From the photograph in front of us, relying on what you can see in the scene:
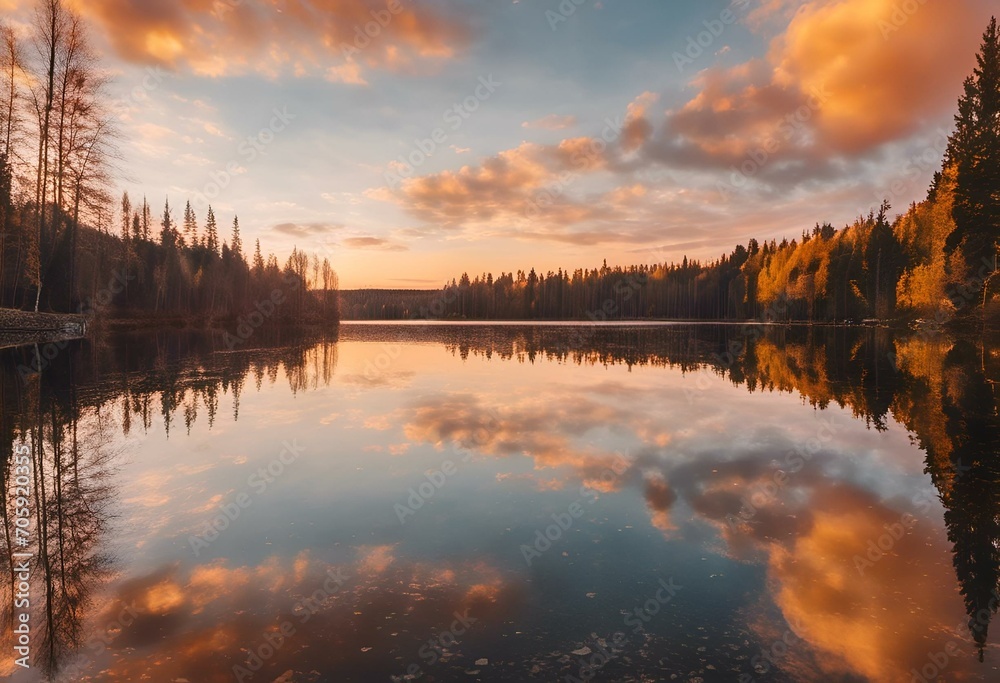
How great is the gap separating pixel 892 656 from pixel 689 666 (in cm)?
186

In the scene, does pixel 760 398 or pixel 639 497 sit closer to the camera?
pixel 639 497

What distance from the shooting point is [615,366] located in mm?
27375

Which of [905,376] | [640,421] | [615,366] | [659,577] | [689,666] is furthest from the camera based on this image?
[615,366]

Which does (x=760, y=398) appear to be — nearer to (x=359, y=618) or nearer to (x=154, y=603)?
(x=359, y=618)

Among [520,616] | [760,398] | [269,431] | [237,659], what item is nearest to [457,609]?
[520,616]

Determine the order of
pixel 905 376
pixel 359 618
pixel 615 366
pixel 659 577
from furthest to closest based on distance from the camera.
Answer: pixel 615 366, pixel 905 376, pixel 659 577, pixel 359 618
